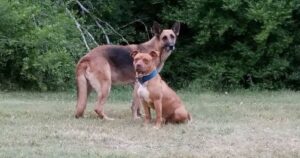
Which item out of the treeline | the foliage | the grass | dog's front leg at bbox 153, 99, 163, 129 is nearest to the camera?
the grass

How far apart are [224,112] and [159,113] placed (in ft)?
8.06

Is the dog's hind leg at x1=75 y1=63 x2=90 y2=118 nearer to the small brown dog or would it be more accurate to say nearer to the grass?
the grass

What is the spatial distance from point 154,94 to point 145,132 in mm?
747

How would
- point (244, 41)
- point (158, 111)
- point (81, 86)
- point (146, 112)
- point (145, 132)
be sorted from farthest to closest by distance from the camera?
point (244, 41) → point (81, 86) → point (146, 112) → point (158, 111) → point (145, 132)

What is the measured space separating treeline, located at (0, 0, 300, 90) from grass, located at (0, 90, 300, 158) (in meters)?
2.21

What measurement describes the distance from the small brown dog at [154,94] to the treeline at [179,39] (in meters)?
5.35

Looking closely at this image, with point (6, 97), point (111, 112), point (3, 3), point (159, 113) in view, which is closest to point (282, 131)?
point (159, 113)

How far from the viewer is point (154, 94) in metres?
10.5

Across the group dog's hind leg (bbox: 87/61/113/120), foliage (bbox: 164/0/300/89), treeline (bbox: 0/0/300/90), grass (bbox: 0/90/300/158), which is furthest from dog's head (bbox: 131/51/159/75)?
foliage (bbox: 164/0/300/89)

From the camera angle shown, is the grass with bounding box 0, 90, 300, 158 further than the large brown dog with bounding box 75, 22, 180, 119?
No

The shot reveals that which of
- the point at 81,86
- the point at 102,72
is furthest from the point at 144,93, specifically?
the point at 81,86

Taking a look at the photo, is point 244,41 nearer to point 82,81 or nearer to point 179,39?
point 179,39

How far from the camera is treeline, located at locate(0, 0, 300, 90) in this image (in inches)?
628

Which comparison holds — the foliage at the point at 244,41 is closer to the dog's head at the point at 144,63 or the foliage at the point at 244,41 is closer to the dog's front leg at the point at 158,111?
the dog's head at the point at 144,63
